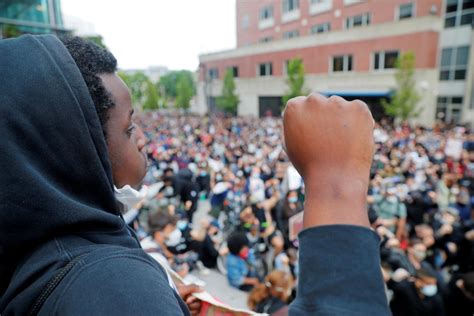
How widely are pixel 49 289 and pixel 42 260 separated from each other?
0.26 feet

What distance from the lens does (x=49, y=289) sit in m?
0.68

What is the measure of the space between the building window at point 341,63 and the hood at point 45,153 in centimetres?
2540

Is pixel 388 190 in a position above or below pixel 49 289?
below

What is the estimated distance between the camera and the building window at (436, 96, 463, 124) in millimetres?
21509

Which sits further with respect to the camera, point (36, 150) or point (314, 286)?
point (36, 150)

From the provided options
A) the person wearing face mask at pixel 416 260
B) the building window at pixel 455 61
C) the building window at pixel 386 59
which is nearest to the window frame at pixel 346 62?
the building window at pixel 386 59

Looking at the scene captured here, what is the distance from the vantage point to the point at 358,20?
25.3 metres

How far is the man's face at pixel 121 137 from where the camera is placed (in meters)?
0.96

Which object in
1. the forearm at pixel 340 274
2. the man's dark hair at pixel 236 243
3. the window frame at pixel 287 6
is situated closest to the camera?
the forearm at pixel 340 274

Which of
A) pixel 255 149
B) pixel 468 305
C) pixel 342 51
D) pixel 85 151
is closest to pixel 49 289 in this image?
pixel 85 151

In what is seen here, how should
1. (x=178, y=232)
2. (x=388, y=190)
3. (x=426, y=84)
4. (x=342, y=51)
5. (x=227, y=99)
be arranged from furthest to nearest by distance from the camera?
(x=227, y=99), (x=342, y=51), (x=426, y=84), (x=388, y=190), (x=178, y=232)

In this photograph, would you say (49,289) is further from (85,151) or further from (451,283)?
(451,283)

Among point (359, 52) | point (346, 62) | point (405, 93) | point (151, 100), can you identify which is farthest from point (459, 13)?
point (151, 100)

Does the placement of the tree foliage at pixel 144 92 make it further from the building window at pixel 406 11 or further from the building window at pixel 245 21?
the building window at pixel 406 11
